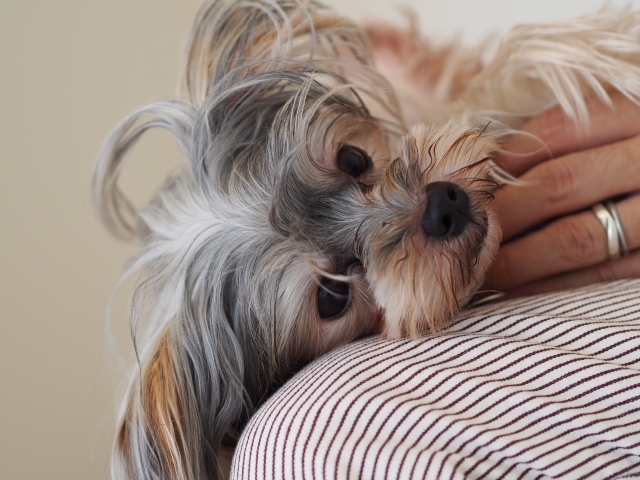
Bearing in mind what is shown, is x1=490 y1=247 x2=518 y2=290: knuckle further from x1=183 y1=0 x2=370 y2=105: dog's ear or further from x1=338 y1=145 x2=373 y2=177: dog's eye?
x1=183 y1=0 x2=370 y2=105: dog's ear

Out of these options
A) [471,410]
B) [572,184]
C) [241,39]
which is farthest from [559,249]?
[241,39]

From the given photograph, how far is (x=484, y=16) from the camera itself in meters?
2.15

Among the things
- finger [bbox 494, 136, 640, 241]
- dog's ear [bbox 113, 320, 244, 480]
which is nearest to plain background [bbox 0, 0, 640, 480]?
dog's ear [bbox 113, 320, 244, 480]

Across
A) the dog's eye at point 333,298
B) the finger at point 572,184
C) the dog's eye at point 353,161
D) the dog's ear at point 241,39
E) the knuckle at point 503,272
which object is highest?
the dog's ear at point 241,39

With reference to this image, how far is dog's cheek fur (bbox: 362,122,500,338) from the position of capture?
105 cm

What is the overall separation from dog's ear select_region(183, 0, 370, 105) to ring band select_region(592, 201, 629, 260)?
2.51ft

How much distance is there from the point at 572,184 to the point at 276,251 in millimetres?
686

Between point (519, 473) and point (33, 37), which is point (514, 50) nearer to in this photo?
point (519, 473)

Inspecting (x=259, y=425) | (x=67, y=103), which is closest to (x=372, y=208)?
(x=259, y=425)

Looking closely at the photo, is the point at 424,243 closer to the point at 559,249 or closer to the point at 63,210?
the point at 559,249

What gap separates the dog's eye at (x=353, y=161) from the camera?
4.15ft

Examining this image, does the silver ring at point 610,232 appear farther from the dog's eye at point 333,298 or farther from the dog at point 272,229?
the dog's eye at point 333,298

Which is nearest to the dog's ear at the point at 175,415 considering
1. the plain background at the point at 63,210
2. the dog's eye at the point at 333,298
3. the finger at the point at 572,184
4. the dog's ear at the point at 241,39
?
the dog's eye at the point at 333,298

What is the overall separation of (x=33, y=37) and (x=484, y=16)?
5.09ft
